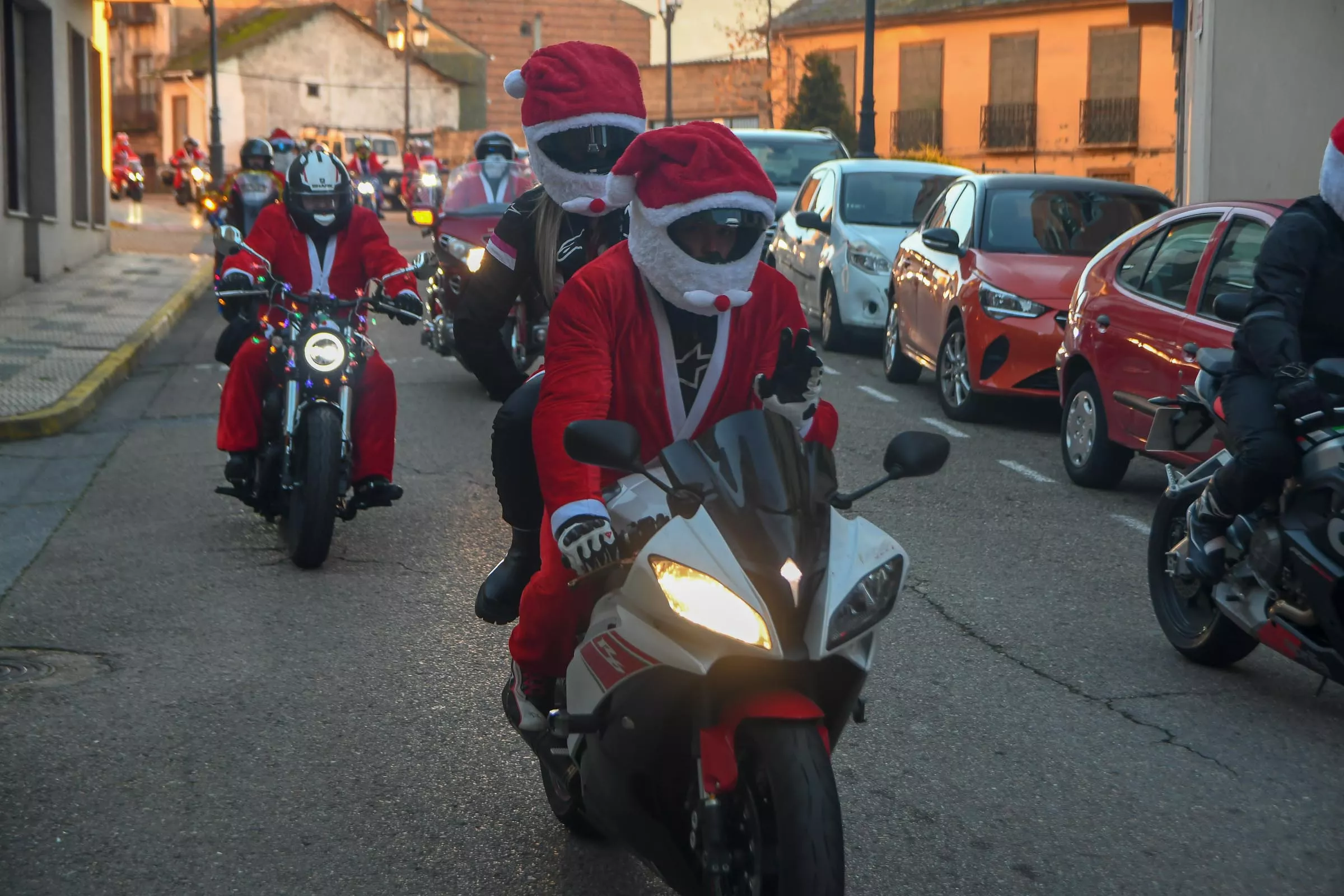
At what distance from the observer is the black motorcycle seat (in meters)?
5.70

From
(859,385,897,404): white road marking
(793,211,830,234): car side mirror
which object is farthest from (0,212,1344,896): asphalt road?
(793,211,830,234): car side mirror

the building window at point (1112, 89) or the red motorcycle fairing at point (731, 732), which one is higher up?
the building window at point (1112, 89)

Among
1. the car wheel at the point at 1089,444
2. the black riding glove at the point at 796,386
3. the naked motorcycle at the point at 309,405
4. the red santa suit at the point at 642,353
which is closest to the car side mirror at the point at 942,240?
the car wheel at the point at 1089,444

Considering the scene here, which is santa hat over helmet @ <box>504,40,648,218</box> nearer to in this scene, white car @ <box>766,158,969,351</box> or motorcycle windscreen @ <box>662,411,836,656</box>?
motorcycle windscreen @ <box>662,411,836,656</box>

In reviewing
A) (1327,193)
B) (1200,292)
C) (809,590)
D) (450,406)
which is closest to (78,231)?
(450,406)

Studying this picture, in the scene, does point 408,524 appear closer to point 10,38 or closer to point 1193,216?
point 1193,216

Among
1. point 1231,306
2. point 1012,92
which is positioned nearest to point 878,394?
point 1231,306

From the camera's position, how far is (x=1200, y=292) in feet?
27.2

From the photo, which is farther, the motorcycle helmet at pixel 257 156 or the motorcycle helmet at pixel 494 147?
the motorcycle helmet at pixel 494 147

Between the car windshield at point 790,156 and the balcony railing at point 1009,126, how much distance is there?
24.3 meters

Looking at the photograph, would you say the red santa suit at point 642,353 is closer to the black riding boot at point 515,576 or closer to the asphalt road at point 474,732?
the black riding boot at point 515,576

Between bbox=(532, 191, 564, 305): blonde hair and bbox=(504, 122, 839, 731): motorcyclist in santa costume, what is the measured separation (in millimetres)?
878

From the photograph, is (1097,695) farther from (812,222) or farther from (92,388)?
(812,222)

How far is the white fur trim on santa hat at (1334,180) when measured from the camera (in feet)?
17.7
